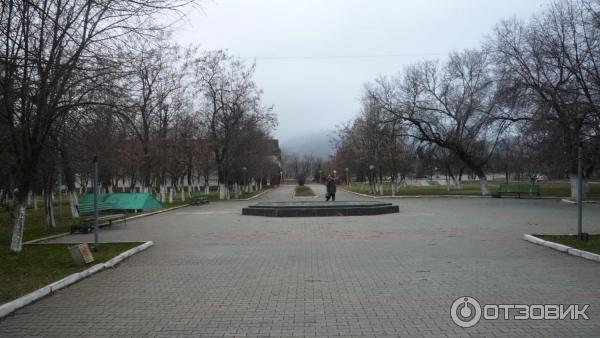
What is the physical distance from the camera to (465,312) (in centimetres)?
604

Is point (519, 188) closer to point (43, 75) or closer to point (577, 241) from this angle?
point (577, 241)

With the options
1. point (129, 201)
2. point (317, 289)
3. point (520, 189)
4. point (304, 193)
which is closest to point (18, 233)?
point (317, 289)

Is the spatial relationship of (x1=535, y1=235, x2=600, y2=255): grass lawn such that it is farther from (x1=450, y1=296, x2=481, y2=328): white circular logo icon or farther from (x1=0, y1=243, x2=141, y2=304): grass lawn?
(x1=0, y1=243, x2=141, y2=304): grass lawn

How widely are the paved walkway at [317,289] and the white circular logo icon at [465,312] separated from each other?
15 centimetres

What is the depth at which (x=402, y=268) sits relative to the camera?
9109mm

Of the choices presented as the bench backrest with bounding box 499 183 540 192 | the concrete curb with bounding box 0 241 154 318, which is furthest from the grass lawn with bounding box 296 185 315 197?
the concrete curb with bounding box 0 241 154 318

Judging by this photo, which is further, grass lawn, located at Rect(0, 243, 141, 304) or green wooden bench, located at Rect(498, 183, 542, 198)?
green wooden bench, located at Rect(498, 183, 542, 198)

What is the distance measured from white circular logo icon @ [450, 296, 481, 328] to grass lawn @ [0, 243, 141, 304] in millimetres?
5766

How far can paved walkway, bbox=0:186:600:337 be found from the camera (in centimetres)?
557

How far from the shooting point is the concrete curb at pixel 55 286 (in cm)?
642

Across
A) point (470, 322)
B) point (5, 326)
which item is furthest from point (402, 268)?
point (5, 326)

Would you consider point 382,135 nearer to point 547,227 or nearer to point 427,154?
point 427,154

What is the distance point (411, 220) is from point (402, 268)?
410 inches

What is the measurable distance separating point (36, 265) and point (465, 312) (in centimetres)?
803
